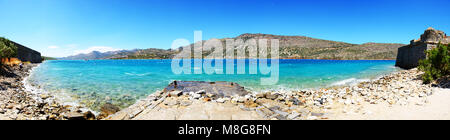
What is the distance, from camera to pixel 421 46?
17.2 m

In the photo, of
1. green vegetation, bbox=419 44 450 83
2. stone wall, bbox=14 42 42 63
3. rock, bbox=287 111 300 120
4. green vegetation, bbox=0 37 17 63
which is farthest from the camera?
stone wall, bbox=14 42 42 63

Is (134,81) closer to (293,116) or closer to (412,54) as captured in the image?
(293,116)

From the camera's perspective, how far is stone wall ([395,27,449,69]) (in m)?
15.6

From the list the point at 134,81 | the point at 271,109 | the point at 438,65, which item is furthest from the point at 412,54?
the point at 134,81

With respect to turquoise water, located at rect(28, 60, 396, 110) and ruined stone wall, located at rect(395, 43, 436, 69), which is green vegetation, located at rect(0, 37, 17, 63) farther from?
ruined stone wall, located at rect(395, 43, 436, 69)

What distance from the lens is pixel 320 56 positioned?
10831 centimetres

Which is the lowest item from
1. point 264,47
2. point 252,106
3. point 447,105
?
point 252,106

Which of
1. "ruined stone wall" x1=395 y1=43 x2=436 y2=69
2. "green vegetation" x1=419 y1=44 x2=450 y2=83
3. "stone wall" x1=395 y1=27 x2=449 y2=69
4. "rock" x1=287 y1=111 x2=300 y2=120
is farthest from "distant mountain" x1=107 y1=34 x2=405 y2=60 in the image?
"rock" x1=287 y1=111 x2=300 y2=120
